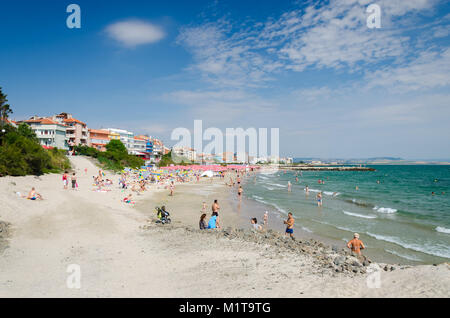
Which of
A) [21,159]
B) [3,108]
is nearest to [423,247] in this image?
[21,159]

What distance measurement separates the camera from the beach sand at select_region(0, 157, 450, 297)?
5.93 metres

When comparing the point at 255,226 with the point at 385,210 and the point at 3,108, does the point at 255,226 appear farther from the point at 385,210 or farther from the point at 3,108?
the point at 3,108

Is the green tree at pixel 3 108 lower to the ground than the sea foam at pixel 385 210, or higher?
higher

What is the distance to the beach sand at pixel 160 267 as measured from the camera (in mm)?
5934

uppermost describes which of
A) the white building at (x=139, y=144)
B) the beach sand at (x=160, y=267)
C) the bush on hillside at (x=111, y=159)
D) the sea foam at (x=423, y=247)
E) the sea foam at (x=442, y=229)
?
the white building at (x=139, y=144)

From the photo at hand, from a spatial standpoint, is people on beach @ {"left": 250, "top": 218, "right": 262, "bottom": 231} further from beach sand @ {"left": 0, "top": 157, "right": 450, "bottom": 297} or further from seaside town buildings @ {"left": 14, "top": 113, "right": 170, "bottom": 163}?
seaside town buildings @ {"left": 14, "top": 113, "right": 170, "bottom": 163}

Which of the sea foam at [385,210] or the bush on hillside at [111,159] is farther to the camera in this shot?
the bush on hillside at [111,159]

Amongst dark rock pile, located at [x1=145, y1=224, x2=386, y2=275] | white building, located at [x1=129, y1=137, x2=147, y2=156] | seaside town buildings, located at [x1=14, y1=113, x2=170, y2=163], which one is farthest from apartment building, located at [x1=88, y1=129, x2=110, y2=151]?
dark rock pile, located at [x1=145, y1=224, x2=386, y2=275]

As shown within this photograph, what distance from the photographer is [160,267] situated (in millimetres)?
7484

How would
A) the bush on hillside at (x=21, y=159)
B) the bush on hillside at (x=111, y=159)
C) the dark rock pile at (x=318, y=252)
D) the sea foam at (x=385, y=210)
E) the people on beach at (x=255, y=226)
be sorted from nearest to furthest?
the dark rock pile at (x=318, y=252), the people on beach at (x=255, y=226), the sea foam at (x=385, y=210), the bush on hillside at (x=21, y=159), the bush on hillside at (x=111, y=159)

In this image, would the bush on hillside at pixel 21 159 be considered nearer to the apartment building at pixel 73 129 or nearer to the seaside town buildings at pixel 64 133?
the seaside town buildings at pixel 64 133

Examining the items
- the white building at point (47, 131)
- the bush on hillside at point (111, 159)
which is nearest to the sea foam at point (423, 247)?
the bush on hillside at point (111, 159)

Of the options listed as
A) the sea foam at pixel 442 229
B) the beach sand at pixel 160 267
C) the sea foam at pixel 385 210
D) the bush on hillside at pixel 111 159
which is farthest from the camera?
the bush on hillside at pixel 111 159

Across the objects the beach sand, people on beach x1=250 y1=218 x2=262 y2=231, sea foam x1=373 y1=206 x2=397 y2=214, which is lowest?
sea foam x1=373 y1=206 x2=397 y2=214
